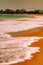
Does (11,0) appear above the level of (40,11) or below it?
above

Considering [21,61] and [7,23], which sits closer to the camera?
[21,61]

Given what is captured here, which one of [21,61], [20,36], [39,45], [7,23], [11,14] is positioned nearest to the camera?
[21,61]

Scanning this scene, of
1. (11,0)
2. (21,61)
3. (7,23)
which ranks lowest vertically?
(21,61)

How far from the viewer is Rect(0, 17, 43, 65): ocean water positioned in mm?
1056

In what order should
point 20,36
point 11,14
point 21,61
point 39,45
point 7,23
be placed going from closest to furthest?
point 21,61 < point 39,45 < point 20,36 < point 7,23 < point 11,14

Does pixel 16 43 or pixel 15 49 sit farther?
pixel 16 43

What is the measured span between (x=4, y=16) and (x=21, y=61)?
878 millimetres

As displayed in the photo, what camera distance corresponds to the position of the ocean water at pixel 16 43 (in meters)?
1.06

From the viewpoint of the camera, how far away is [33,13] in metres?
1.91

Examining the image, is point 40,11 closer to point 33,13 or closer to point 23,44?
point 33,13

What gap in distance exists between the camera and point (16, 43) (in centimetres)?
131

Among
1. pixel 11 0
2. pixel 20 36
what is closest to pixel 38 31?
pixel 20 36

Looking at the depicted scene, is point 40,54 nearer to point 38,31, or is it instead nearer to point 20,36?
point 20,36

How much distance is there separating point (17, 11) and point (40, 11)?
24cm
